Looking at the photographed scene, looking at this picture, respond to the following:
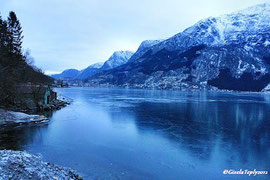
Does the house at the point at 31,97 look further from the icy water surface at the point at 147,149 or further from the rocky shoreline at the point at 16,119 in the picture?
the icy water surface at the point at 147,149

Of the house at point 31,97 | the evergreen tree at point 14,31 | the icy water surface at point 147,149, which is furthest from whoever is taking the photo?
the evergreen tree at point 14,31

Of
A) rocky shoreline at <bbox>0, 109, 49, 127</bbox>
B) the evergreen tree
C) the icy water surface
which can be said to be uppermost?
the evergreen tree

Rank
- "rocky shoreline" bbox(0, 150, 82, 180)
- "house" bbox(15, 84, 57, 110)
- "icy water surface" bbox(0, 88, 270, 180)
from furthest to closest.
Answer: "house" bbox(15, 84, 57, 110) < "icy water surface" bbox(0, 88, 270, 180) < "rocky shoreline" bbox(0, 150, 82, 180)

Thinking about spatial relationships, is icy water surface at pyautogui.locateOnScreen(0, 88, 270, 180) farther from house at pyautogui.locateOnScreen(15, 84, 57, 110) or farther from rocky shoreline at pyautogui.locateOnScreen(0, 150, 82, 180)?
house at pyautogui.locateOnScreen(15, 84, 57, 110)

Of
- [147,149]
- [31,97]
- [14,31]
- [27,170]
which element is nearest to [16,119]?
[31,97]

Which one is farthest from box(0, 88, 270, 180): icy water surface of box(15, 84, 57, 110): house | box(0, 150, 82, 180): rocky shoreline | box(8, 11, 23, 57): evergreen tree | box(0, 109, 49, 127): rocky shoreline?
box(8, 11, 23, 57): evergreen tree

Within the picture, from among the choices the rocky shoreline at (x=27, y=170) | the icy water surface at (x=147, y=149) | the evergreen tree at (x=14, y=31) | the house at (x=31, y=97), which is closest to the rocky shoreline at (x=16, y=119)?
the icy water surface at (x=147, y=149)

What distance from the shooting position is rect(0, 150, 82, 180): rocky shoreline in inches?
342

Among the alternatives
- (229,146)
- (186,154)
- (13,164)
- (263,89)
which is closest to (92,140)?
(186,154)

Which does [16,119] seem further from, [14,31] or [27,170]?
[14,31]

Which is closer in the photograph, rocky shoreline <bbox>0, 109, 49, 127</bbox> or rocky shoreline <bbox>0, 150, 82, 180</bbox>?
rocky shoreline <bbox>0, 150, 82, 180</bbox>

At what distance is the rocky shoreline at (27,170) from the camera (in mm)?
8680

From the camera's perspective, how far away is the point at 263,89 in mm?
198000

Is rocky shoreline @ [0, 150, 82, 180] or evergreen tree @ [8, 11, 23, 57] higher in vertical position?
evergreen tree @ [8, 11, 23, 57]
